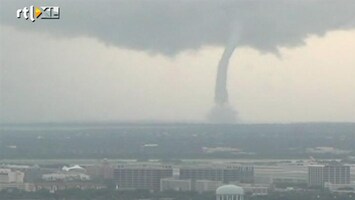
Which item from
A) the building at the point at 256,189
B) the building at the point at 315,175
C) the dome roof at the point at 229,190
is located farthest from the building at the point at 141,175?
the building at the point at 315,175

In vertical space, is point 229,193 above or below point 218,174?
below

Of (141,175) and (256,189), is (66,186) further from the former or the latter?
(256,189)

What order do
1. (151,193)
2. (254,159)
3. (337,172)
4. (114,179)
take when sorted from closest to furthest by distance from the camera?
1. (151,193)
2. (114,179)
3. (337,172)
4. (254,159)

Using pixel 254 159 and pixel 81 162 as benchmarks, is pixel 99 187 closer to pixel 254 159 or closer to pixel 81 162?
pixel 81 162

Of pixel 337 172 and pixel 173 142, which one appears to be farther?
pixel 173 142

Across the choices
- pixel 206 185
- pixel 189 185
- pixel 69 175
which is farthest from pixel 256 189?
pixel 69 175

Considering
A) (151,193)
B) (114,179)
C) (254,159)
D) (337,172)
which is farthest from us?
(254,159)

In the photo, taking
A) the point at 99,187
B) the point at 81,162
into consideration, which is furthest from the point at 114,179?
the point at 81,162
